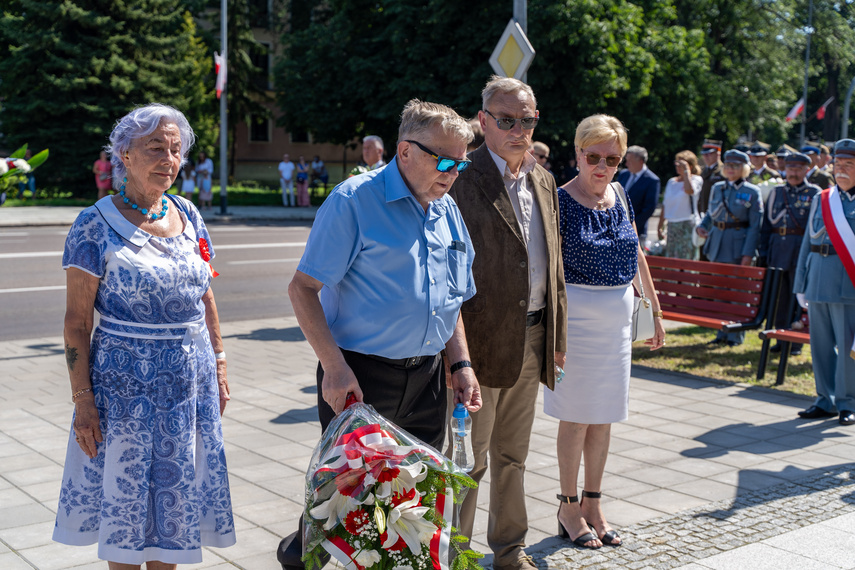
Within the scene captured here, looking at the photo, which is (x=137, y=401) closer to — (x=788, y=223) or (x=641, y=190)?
(x=641, y=190)

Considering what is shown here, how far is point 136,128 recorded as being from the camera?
127 inches

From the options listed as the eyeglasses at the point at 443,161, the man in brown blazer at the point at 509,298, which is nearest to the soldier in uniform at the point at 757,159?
the man in brown blazer at the point at 509,298

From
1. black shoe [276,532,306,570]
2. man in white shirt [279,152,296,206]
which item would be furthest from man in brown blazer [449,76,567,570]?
man in white shirt [279,152,296,206]

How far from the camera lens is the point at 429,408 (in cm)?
347

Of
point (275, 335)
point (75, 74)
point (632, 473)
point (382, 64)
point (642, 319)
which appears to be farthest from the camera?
point (75, 74)

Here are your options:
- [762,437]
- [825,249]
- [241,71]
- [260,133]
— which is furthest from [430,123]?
[260,133]

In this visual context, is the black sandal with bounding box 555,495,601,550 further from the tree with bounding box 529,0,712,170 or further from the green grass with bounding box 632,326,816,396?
the tree with bounding box 529,0,712,170

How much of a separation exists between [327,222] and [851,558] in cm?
303

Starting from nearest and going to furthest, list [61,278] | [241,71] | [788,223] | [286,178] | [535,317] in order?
1. [535,317]
2. [788,223]
3. [61,278]
4. [286,178]
5. [241,71]

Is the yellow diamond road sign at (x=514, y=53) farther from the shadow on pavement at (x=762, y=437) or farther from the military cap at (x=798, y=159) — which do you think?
the shadow on pavement at (x=762, y=437)

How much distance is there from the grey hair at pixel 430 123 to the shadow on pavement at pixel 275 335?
6523 mm

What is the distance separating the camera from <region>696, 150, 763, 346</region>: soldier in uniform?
31.7 ft

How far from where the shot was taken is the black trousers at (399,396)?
3.29 m

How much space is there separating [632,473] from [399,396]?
8.83 ft
